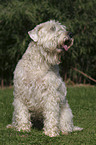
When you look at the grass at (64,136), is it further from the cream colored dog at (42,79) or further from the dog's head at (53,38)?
the dog's head at (53,38)

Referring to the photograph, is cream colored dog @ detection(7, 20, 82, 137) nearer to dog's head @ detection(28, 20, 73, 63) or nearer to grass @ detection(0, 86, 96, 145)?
dog's head @ detection(28, 20, 73, 63)

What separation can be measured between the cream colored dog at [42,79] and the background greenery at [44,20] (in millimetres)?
5636

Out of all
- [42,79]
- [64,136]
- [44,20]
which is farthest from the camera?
[44,20]

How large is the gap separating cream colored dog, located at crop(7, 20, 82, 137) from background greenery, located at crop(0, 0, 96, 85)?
5.64 metres

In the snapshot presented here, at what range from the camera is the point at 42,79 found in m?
4.88

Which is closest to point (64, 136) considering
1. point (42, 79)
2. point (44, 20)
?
point (42, 79)

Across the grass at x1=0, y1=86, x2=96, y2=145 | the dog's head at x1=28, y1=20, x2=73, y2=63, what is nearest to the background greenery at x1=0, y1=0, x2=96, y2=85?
the grass at x1=0, y1=86, x2=96, y2=145

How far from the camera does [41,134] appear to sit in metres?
5.06

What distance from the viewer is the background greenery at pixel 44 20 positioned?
10703mm

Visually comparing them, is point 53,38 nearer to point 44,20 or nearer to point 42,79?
→ point 42,79

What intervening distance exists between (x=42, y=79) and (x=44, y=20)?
21.9ft

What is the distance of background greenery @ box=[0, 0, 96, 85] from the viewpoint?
10.7 m

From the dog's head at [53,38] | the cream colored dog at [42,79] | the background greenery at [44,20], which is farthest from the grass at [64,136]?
the background greenery at [44,20]

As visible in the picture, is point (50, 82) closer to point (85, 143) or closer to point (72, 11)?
point (85, 143)
